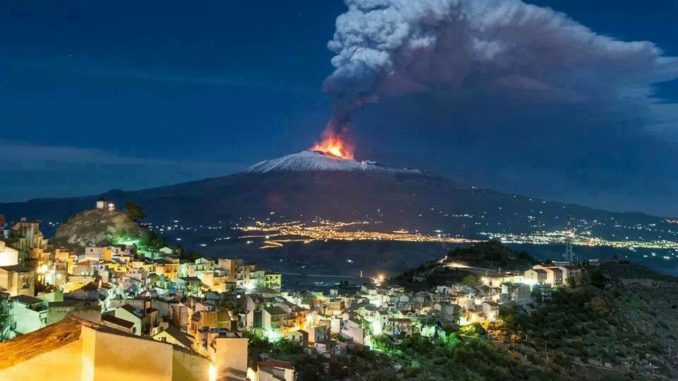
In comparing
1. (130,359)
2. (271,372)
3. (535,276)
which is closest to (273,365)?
(271,372)

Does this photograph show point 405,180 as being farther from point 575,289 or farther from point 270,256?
point 575,289

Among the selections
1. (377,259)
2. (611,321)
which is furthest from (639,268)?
(611,321)

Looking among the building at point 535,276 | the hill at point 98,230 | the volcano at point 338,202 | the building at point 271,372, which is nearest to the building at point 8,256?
the building at point 271,372

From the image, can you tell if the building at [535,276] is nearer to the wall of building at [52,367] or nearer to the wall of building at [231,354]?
the wall of building at [231,354]

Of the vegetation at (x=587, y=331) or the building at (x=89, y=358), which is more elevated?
the building at (x=89, y=358)

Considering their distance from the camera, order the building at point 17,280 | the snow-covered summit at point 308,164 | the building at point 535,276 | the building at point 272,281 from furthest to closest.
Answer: the snow-covered summit at point 308,164 → the building at point 535,276 → the building at point 272,281 → the building at point 17,280

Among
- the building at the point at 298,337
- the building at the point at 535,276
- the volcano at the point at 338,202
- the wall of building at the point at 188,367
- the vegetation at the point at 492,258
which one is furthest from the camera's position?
the volcano at the point at 338,202
